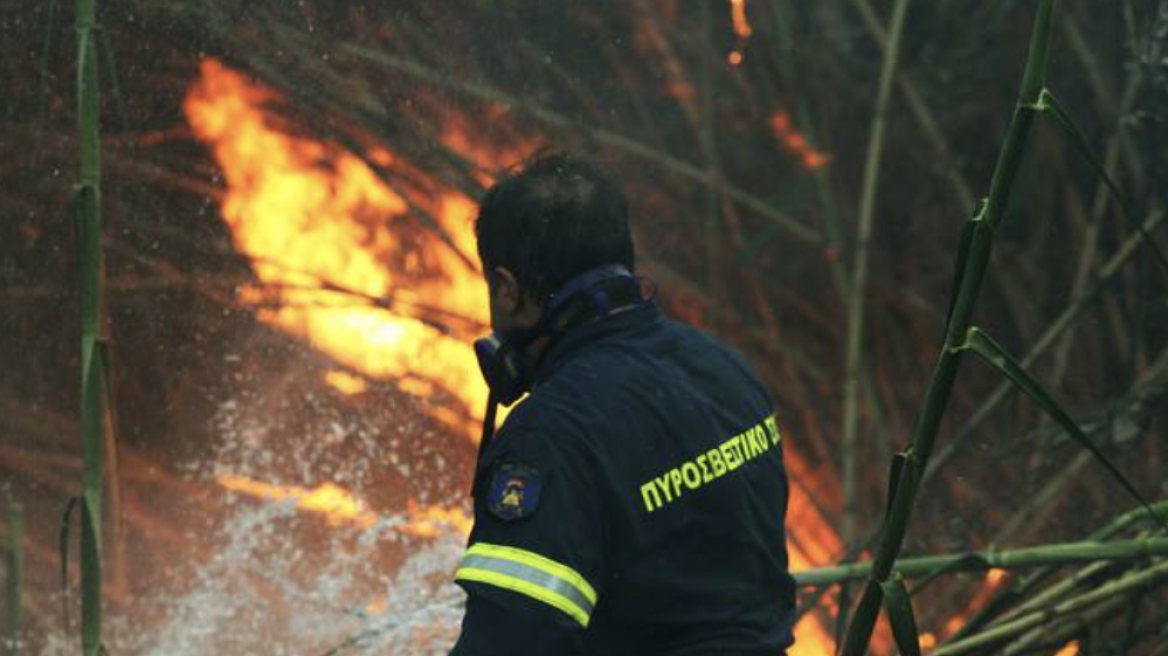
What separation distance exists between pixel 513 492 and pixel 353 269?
7.23 ft

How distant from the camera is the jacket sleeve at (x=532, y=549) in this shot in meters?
1.46

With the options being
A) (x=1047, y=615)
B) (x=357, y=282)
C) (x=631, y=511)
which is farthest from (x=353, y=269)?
(x=631, y=511)

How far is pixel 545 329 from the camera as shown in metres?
1.63

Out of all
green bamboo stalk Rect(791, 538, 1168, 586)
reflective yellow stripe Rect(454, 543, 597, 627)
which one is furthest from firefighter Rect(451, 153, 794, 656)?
green bamboo stalk Rect(791, 538, 1168, 586)

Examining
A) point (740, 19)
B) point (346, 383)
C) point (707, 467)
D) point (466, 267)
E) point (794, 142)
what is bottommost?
point (707, 467)

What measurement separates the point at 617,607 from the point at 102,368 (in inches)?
18.0

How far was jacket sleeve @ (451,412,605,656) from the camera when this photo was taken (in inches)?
57.3

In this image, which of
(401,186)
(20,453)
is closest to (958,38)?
(401,186)

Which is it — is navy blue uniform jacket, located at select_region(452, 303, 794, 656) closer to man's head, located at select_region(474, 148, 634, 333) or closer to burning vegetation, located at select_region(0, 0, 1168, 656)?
man's head, located at select_region(474, 148, 634, 333)

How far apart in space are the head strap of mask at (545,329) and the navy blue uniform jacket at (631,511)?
1 centimetres

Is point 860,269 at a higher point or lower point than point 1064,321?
higher

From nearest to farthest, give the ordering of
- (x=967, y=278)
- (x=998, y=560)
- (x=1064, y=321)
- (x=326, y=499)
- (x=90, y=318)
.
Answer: (x=967, y=278) → (x=90, y=318) → (x=998, y=560) → (x=1064, y=321) → (x=326, y=499)

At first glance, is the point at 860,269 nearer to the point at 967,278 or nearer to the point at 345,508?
the point at 345,508

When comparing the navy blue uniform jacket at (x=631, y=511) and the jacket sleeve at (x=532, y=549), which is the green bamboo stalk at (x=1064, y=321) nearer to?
the navy blue uniform jacket at (x=631, y=511)
